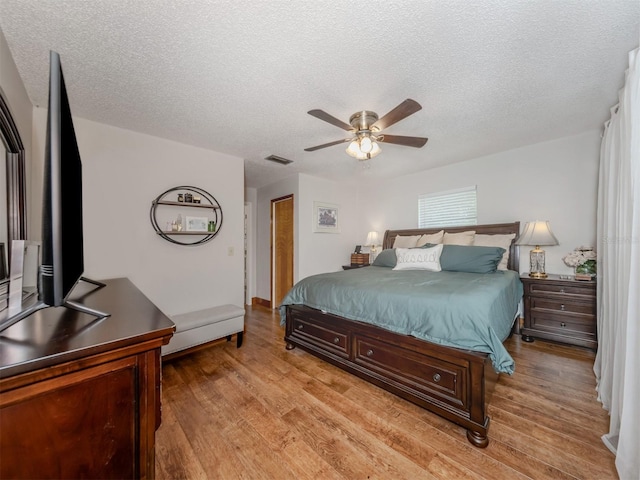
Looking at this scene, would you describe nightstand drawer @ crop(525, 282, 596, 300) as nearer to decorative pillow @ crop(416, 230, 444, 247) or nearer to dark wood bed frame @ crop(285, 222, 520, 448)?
decorative pillow @ crop(416, 230, 444, 247)

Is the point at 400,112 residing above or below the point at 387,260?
above

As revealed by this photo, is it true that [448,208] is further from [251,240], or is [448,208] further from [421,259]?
[251,240]

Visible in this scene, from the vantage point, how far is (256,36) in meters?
1.49

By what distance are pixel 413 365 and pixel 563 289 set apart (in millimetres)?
2208

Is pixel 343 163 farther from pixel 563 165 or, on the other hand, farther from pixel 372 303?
pixel 563 165

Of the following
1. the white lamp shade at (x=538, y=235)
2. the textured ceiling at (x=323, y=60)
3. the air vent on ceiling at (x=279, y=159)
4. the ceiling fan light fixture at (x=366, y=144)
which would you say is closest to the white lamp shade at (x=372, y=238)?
the air vent on ceiling at (x=279, y=159)

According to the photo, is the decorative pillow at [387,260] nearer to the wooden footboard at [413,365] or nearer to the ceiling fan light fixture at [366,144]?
the wooden footboard at [413,365]

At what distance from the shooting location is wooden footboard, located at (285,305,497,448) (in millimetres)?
1561

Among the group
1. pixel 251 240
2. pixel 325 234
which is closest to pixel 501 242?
pixel 325 234

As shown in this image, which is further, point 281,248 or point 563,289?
point 281,248

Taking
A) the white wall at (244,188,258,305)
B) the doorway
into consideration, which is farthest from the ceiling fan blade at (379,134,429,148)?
the white wall at (244,188,258,305)

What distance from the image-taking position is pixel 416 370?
1.84 meters

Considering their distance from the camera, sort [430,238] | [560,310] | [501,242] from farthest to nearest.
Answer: [430,238]
[501,242]
[560,310]

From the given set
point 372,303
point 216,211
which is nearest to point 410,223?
point 372,303
